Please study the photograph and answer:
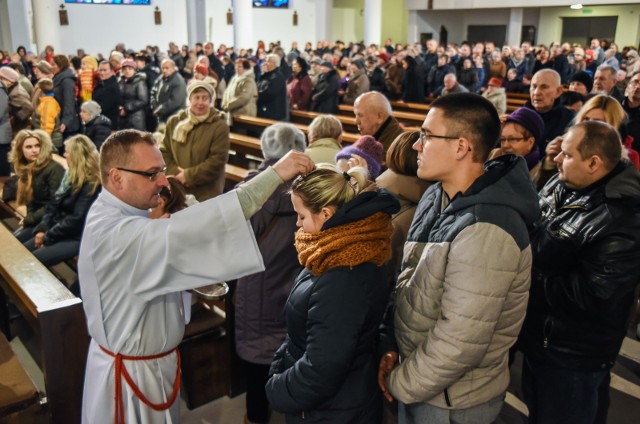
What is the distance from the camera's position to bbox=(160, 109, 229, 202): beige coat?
471 centimetres

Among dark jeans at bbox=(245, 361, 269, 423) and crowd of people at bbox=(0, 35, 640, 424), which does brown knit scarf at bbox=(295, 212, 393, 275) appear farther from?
dark jeans at bbox=(245, 361, 269, 423)

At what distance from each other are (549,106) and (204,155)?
2.78 metres

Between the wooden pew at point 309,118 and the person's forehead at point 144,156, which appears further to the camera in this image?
the wooden pew at point 309,118

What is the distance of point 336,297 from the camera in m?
1.74

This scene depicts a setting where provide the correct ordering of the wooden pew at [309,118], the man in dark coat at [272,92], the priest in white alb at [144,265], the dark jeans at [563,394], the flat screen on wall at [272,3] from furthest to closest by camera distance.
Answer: the flat screen on wall at [272,3], the man in dark coat at [272,92], the wooden pew at [309,118], the dark jeans at [563,394], the priest in white alb at [144,265]

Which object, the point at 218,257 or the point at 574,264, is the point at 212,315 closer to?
the point at 218,257

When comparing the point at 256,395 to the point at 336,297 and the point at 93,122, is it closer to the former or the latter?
the point at 336,297

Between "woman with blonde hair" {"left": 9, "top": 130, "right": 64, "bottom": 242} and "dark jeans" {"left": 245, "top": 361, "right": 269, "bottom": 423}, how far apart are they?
2713mm

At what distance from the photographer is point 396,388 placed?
73.2 inches

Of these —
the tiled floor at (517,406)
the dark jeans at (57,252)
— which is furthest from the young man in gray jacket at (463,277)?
the dark jeans at (57,252)

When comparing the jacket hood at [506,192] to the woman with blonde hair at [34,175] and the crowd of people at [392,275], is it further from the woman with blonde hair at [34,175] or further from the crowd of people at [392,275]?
the woman with blonde hair at [34,175]

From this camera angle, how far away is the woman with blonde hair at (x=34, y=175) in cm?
474

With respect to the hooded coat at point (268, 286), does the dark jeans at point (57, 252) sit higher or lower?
lower

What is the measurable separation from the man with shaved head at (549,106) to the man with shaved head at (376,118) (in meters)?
1.12
